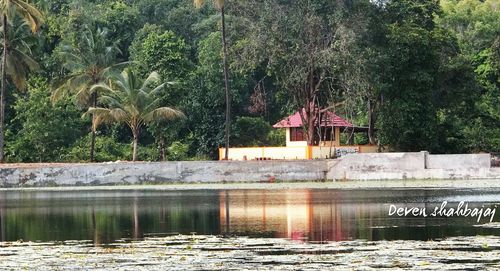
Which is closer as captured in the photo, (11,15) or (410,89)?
(11,15)

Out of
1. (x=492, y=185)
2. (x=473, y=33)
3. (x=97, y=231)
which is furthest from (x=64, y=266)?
(x=473, y=33)

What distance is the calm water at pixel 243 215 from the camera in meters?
24.4

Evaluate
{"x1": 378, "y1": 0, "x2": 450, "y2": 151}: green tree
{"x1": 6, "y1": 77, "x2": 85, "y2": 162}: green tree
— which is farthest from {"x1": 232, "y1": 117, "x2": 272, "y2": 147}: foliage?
{"x1": 6, "y1": 77, "x2": 85, "y2": 162}: green tree

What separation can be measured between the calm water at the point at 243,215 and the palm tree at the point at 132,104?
39.6ft

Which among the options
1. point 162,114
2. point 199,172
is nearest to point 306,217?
point 199,172

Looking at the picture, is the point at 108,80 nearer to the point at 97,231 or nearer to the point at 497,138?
the point at 497,138

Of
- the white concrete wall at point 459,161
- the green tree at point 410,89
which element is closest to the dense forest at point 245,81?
the green tree at point 410,89

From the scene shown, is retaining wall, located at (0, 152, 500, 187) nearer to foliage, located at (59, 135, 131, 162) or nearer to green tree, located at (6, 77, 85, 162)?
foliage, located at (59, 135, 131, 162)

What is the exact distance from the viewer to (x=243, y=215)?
30.5 meters

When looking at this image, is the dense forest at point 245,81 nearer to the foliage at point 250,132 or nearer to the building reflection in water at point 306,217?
the foliage at point 250,132

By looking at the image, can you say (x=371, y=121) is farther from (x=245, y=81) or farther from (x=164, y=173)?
(x=164, y=173)

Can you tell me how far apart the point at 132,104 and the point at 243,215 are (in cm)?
2761

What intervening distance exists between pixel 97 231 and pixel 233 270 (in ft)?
32.5

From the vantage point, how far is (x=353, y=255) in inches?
736
